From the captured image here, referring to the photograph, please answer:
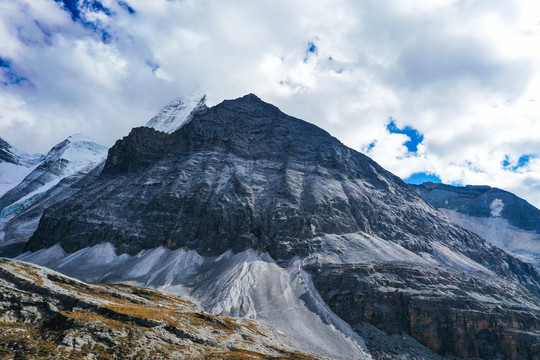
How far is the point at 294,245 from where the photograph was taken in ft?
366

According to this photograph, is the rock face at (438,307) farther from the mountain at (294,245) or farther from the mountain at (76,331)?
the mountain at (76,331)

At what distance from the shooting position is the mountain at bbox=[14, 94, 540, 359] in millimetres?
76625

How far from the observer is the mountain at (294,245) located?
76625 millimetres

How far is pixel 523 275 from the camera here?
5212 inches

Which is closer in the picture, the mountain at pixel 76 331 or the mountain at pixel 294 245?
the mountain at pixel 76 331

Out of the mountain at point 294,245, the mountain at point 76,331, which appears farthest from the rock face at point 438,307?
the mountain at point 76,331

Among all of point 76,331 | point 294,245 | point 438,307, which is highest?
point 294,245

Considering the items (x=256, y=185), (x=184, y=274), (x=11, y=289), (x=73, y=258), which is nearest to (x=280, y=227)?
(x=256, y=185)

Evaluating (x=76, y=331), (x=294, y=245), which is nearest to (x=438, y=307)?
(x=294, y=245)

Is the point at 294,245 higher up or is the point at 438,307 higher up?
the point at 294,245

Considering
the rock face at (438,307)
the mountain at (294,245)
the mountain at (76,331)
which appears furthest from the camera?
the mountain at (294,245)

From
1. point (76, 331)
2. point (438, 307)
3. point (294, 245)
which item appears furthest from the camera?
point (294, 245)

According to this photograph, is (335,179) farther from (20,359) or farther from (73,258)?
(20,359)

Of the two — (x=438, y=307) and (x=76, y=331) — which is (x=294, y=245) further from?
(x=76, y=331)
